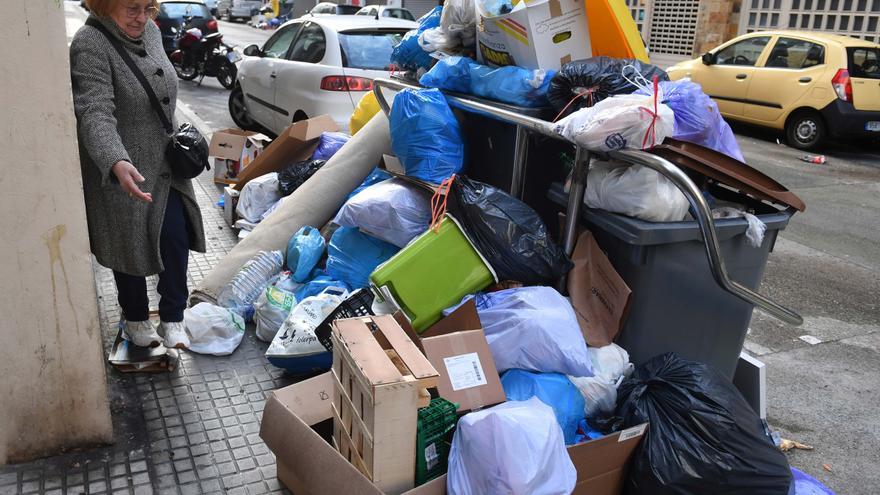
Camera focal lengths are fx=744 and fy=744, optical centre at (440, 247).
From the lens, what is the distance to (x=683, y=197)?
2932mm

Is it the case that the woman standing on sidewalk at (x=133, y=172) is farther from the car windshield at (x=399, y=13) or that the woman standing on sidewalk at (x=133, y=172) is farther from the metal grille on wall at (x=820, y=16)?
the car windshield at (x=399, y=13)

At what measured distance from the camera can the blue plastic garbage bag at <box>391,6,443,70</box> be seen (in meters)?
4.69

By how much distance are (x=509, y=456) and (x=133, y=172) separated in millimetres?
1704

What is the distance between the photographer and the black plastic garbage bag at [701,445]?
247 centimetres

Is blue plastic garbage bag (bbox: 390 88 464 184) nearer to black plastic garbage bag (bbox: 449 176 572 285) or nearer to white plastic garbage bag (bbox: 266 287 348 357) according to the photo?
black plastic garbage bag (bbox: 449 176 572 285)

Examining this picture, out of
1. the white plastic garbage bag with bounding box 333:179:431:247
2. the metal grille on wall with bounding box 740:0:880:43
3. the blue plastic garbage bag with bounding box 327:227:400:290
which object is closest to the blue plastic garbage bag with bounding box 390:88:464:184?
the white plastic garbage bag with bounding box 333:179:431:247

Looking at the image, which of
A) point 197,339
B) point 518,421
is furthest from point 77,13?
point 518,421

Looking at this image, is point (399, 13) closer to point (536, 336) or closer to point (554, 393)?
point (536, 336)

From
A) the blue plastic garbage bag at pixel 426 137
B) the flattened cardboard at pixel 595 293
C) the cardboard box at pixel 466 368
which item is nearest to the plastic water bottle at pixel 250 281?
the blue plastic garbage bag at pixel 426 137

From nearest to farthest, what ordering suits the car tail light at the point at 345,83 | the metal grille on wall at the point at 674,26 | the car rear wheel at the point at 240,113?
the car tail light at the point at 345,83
the car rear wheel at the point at 240,113
the metal grille on wall at the point at 674,26

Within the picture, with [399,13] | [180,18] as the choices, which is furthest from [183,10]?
[399,13]

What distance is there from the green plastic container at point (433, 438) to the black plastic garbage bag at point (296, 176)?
3093 mm

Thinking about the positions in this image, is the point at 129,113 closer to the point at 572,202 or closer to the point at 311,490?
the point at 311,490

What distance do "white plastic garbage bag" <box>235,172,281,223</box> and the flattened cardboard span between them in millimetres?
2800
